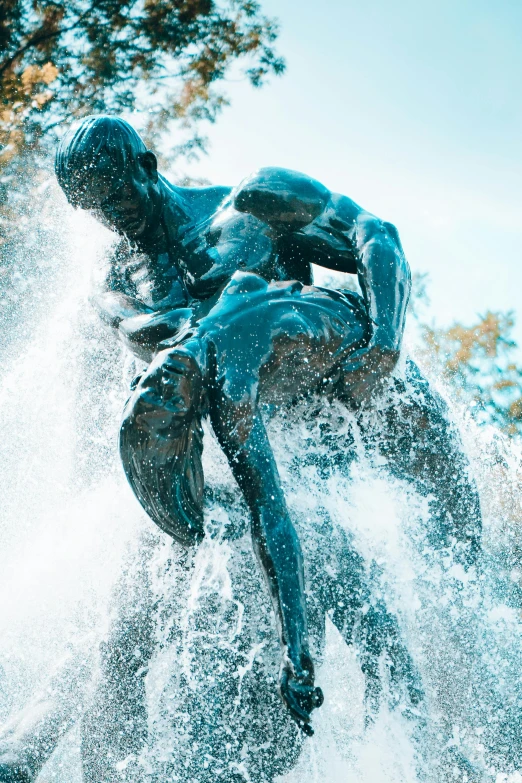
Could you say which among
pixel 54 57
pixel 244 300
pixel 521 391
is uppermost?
pixel 54 57

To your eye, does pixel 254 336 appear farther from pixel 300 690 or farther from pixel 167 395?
pixel 300 690

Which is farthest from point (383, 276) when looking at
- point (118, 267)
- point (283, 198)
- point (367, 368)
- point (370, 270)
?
point (118, 267)

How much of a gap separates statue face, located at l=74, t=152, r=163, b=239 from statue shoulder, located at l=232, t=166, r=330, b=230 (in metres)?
0.38

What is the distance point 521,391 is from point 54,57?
35.7 ft

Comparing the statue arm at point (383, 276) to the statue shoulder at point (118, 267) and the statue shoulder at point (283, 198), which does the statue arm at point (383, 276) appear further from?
the statue shoulder at point (118, 267)

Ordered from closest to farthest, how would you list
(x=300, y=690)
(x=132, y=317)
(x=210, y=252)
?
(x=300, y=690) → (x=132, y=317) → (x=210, y=252)

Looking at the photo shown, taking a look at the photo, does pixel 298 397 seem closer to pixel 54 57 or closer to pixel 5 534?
pixel 5 534

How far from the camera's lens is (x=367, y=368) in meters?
3.04

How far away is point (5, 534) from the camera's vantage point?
463cm

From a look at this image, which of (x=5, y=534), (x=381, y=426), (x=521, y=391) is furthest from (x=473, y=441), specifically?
(x=521, y=391)

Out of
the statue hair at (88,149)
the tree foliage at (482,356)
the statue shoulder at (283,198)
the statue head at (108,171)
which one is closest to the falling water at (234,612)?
the statue head at (108,171)

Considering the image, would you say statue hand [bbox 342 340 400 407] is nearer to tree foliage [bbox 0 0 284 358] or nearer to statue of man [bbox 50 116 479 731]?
statue of man [bbox 50 116 479 731]

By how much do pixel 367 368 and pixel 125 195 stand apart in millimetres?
1213

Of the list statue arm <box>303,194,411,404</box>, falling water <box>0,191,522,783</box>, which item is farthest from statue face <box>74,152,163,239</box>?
statue arm <box>303,194,411,404</box>
